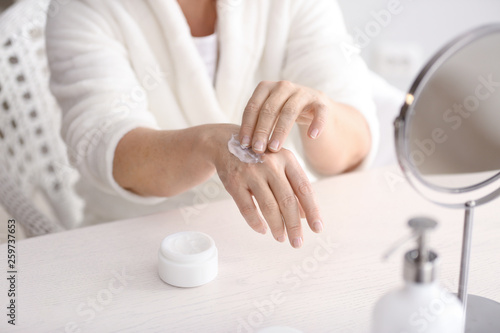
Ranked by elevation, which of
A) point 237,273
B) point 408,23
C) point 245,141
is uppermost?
point 245,141

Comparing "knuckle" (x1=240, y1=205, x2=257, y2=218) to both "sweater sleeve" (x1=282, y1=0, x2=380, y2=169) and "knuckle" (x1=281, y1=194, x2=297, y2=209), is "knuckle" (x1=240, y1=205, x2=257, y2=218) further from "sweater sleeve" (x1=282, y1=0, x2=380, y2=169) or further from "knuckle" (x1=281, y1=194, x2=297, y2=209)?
"sweater sleeve" (x1=282, y1=0, x2=380, y2=169)

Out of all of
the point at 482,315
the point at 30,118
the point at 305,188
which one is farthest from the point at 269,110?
the point at 30,118

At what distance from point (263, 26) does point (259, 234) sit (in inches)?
19.6

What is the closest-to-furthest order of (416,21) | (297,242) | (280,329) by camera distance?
1. (280,329)
2. (297,242)
3. (416,21)

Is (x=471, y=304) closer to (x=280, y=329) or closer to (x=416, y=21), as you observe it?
(x=280, y=329)

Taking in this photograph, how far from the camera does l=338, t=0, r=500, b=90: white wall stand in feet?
6.40

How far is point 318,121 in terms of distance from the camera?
0.67 meters

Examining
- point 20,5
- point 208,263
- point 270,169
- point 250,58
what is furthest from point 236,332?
point 20,5

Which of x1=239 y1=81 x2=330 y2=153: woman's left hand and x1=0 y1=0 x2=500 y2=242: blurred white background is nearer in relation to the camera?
x1=239 y1=81 x2=330 y2=153: woman's left hand

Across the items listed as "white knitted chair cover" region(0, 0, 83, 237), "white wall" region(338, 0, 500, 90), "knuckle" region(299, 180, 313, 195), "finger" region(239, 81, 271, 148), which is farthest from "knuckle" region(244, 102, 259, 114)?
"white wall" region(338, 0, 500, 90)

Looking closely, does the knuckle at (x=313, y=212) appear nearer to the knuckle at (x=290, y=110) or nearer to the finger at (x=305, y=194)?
the finger at (x=305, y=194)

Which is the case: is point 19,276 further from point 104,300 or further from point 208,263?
point 208,263

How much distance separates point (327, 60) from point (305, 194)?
437 millimetres

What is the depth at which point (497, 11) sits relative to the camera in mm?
1973
